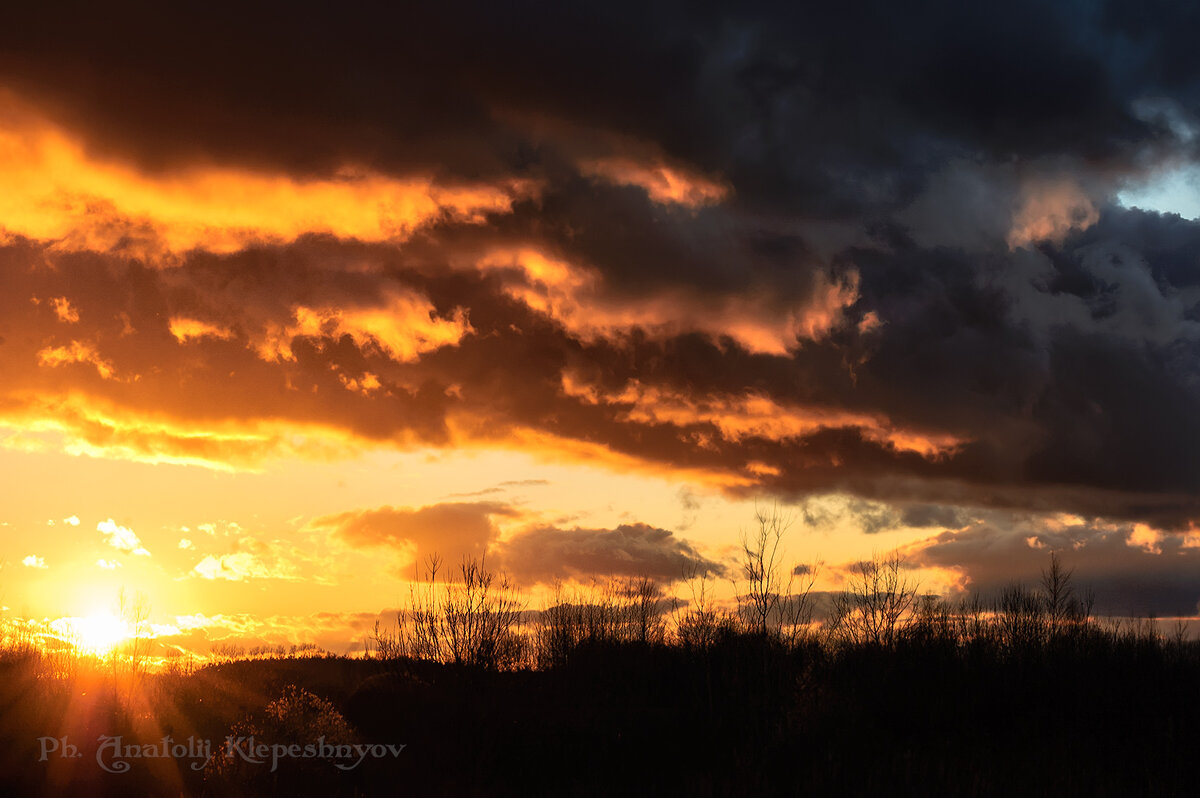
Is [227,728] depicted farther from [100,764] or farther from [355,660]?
[355,660]

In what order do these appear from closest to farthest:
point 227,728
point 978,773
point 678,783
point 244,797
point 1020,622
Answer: point 244,797 → point 978,773 → point 678,783 → point 227,728 → point 1020,622

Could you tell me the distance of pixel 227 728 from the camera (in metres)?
25.4

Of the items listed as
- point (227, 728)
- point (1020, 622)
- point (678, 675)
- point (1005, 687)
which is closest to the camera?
point (227, 728)

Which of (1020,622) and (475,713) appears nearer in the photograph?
(475,713)

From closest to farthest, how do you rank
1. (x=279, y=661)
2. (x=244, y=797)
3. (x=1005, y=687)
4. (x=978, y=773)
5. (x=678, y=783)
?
1. (x=244, y=797)
2. (x=978, y=773)
3. (x=678, y=783)
4. (x=1005, y=687)
5. (x=279, y=661)

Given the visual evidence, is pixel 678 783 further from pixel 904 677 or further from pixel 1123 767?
pixel 904 677

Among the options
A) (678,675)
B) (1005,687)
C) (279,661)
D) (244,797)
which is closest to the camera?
(244,797)

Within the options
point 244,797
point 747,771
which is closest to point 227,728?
point 244,797

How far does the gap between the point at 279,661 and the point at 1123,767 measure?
120 feet

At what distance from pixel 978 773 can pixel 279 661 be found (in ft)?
114

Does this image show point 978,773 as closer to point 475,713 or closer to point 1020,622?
point 475,713

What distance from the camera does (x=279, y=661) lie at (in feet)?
148

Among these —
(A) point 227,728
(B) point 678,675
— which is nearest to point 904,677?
(B) point 678,675

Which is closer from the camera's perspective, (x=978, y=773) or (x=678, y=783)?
(x=978, y=773)
